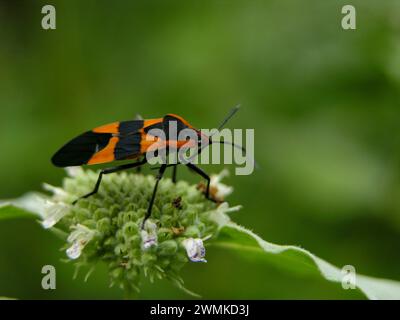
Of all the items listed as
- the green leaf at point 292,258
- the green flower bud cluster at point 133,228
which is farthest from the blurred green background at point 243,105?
the green flower bud cluster at point 133,228

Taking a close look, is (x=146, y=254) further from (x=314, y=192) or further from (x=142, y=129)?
(x=314, y=192)

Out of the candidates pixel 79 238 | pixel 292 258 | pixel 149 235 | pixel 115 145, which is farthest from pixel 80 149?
pixel 292 258

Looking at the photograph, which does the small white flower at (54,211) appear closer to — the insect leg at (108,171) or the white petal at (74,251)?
the insect leg at (108,171)

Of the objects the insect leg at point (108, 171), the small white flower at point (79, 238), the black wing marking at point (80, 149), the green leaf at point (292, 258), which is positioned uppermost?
the black wing marking at point (80, 149)

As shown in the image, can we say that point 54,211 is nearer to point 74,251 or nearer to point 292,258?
point 74,251

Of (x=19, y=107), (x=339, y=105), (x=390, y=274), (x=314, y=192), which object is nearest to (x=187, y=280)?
(x=314, y=192)

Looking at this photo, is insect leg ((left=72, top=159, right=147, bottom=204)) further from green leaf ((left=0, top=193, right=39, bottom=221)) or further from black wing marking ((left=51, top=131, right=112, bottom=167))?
green leaf ((left=0, top=193, right=39, bottom=221))
